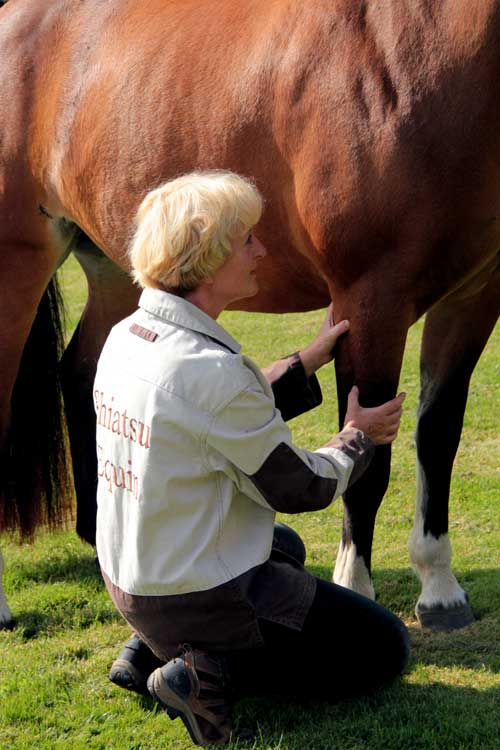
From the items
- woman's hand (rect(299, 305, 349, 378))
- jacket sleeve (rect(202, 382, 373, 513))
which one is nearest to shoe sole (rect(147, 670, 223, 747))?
jacket sleeve (rect(202, 382, 373, 513))

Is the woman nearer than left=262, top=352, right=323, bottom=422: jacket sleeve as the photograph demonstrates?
Yes

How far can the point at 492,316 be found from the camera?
3428 mm

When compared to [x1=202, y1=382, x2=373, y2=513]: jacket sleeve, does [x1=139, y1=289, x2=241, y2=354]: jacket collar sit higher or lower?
higher

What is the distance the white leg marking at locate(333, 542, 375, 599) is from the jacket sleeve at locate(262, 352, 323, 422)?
545 millimetres

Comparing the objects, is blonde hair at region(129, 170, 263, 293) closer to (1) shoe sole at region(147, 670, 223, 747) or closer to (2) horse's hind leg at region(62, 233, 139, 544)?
(1) shoe sole at region(147, 670, 223, 747)

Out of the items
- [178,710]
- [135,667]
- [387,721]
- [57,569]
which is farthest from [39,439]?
[387,721]

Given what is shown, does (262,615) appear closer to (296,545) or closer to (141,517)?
(141,517)

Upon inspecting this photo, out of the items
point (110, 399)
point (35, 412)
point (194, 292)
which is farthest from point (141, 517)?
point (35, 412)

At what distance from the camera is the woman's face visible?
2.50 m

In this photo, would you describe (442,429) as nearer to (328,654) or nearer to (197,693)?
(328,654)

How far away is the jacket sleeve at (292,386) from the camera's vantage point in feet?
9.53

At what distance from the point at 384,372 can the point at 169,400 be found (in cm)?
80

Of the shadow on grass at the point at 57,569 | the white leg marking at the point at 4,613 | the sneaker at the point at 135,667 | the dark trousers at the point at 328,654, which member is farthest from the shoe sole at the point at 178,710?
the shadow on grass at the point at 57,569

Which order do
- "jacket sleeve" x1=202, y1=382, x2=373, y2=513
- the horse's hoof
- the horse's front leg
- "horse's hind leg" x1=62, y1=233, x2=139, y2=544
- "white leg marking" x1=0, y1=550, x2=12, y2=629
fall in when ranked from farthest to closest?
"horse's hind leg" x1=62, y1=233, x2=139, y2=544 < "white leg marking" x1=0, y1=550, x2=12, y2=629 < the horse's hoof < the horse's front leg < "jacket sleeve" x1=202, y1=382, x2=373, y2=513
